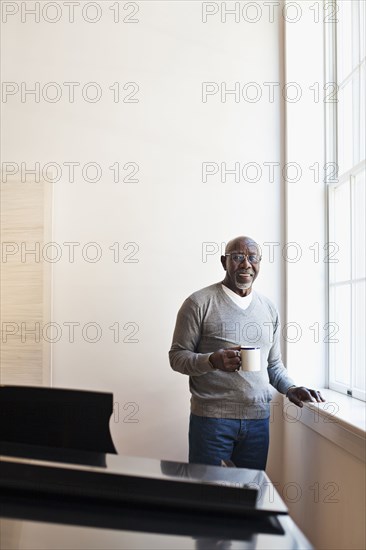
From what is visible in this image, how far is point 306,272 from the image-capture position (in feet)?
10.8

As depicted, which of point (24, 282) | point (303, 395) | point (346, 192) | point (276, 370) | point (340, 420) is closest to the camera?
point (340, 420)

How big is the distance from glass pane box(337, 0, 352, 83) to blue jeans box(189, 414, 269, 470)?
1801mm

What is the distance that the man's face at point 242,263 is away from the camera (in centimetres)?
265

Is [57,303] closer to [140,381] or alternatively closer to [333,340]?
[140,381]

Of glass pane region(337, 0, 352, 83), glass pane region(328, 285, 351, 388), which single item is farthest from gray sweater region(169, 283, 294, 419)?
glass pane region(337, 0, 352, 83)

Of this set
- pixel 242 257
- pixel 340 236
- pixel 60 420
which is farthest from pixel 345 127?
pixel 60 420

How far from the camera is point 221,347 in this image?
2650 millimetres

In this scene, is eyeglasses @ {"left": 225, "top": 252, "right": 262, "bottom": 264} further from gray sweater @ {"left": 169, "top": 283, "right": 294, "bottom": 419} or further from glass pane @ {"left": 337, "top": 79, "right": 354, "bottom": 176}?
glass pane @ {"left": 337, "top": 79, "right": 354, "bottom": 176}

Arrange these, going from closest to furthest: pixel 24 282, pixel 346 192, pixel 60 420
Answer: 1. pixel 60 420
2. pixel 346 192
3. pixel 24 282

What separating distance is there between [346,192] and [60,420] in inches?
71.0

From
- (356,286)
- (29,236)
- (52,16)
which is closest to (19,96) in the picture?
(52,16)

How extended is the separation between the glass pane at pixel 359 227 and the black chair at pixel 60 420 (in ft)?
4.52

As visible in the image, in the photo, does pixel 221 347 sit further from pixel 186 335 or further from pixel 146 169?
pixel 146 169

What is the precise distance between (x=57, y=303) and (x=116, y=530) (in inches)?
89.1
